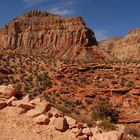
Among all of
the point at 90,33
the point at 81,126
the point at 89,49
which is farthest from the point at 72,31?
the point at 81,126

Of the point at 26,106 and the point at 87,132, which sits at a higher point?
the point at 26,106

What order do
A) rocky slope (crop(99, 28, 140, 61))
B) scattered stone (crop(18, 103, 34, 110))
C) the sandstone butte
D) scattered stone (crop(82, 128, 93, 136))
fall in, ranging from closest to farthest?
scattered stone (crop(82, 128, 93, 136))
scattered stone (crop(18, 103, 34, 110))
the sandstone butte
rocky slope (crop(99, 28, 140, 61))

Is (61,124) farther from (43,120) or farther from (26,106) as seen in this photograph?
(26,106)

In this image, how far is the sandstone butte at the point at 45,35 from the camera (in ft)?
330

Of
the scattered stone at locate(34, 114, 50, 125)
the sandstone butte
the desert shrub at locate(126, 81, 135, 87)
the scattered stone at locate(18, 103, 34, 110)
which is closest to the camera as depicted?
the scattered stone at locate(34, 114, 50, 125)

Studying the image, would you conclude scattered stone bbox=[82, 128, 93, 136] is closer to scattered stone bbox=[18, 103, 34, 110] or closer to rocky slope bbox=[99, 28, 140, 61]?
scattered stone bbox=[18, 103, 34, 110]

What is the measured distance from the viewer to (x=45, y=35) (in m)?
109

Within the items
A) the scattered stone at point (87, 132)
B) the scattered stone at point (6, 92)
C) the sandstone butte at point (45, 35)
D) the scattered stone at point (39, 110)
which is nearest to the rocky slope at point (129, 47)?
the sandstone butte at point (45, 35)

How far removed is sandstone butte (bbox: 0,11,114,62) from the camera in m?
101

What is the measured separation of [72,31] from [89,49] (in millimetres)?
13976

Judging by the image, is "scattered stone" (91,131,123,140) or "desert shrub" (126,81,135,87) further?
"desert shrub" (126,81,135,87)

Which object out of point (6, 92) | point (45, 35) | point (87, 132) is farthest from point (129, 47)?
point (87, 132)

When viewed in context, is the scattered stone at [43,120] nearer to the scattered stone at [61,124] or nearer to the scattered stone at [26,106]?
the scattered stone at [61,124]

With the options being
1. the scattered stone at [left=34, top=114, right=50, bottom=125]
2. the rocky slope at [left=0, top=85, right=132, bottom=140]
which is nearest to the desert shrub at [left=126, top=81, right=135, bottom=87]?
the rocky slope at [left=0, top=85, right=132, bottom=140]
